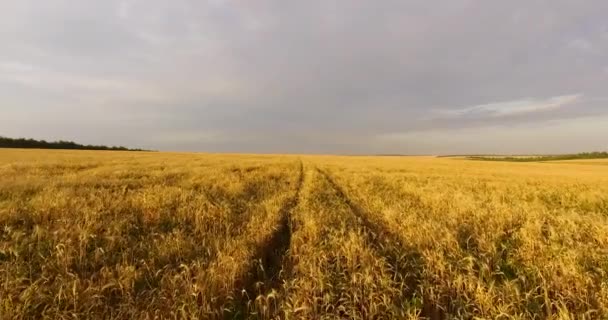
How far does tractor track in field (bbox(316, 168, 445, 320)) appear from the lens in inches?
194

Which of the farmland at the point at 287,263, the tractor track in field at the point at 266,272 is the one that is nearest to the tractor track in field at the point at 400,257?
the farmland at the point at 287,263

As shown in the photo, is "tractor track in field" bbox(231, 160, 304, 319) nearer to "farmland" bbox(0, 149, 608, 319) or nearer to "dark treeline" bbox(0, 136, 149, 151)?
"farmland" bbox(0, 149, 608, 319)

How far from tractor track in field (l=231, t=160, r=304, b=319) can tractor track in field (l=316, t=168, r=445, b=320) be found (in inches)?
63.4

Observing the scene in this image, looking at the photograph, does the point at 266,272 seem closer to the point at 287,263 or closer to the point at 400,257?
the point at 287,263

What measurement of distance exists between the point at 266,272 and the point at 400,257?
2176mm

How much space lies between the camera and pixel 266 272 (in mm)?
6043

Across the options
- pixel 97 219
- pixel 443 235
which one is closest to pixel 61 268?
pixel 97 219

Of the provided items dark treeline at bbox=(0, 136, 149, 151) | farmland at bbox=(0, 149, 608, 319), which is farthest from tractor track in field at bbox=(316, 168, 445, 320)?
dark treeline at bbox=(0, 136, 149, 151)

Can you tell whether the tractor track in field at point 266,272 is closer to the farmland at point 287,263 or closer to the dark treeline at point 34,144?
the farmland at point 287,263

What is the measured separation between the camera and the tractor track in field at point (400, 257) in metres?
4.92

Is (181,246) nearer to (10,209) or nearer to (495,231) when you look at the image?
(10,209)

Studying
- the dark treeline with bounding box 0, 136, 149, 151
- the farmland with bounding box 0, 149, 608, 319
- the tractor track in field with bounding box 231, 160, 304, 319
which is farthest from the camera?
the dark treeline with bounding box 0, 136, 149, 151

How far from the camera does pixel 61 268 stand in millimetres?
5715

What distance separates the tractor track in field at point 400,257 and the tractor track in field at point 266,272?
63.4 inches
